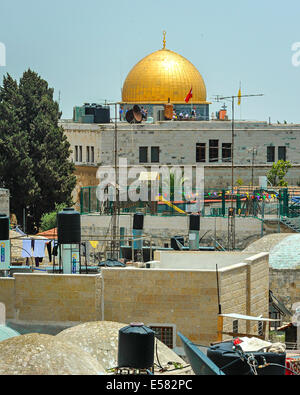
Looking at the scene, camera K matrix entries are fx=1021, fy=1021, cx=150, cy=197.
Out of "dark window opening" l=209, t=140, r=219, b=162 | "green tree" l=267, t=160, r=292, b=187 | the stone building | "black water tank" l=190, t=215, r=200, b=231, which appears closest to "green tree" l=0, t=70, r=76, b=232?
the stone building

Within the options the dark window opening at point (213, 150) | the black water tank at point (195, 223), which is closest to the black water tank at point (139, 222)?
the black water tank at point (195, 223)

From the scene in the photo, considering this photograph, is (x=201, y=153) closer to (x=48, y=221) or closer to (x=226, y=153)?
(x=226, y=153)

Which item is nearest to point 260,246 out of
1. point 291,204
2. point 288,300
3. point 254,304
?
point 288,300

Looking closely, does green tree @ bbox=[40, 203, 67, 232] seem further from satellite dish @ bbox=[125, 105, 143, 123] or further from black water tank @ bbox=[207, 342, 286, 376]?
black water tank @ bbox=[207, 342, 286, 376]

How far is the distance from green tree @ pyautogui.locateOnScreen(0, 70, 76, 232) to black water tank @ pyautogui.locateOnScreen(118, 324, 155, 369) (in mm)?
36672

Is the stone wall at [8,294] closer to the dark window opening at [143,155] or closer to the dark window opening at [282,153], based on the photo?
the dark window opening at [143,155]

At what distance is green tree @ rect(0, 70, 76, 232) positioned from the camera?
54.1m

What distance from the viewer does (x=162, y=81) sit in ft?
210

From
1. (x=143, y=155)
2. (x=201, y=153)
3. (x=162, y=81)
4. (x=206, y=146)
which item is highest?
(x=162, y=81)

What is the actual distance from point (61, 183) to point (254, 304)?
31649 mm

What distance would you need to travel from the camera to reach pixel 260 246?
35812mm

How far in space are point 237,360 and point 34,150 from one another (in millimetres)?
39928

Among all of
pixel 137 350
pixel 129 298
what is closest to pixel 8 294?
pixel 129 298
